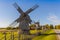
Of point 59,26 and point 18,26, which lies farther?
point 59,26

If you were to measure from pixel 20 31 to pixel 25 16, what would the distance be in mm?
3910

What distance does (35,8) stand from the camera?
48312 millimetres

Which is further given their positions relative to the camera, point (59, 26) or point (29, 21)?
point (59, 26)

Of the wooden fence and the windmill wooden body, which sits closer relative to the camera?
the wooden fence

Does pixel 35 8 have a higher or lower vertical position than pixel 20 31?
higher

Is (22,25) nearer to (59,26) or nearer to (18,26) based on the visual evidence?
(18,26)

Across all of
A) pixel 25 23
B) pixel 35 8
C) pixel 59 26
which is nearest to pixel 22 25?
pixel 25 23

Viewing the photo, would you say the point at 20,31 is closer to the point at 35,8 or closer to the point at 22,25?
the point at 22,25

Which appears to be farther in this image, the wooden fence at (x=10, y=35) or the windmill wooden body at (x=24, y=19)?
the windmill wooden body at (x=24, y=19)

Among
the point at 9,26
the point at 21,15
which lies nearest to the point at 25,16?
the point at 21,15

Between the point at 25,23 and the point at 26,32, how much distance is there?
237 centimetres

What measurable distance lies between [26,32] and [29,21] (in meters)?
3.34

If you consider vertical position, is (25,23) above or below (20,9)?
below

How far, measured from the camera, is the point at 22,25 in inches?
1902
